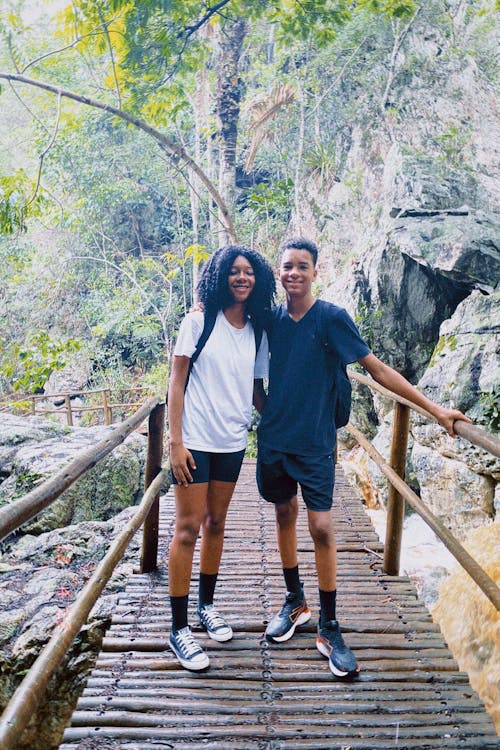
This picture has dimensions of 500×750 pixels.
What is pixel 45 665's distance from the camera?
1.42 meters

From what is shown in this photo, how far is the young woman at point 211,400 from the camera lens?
2.14m

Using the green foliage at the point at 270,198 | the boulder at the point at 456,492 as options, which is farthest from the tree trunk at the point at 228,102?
the boulder at the point at 456,492

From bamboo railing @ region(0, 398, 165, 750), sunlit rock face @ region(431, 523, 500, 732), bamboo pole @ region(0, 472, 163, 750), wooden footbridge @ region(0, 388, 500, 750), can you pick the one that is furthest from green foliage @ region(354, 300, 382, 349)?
bamboo pole @ region(0, 472, 163, 750)

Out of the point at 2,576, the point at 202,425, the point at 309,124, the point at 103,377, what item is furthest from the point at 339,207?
the point at 202,425

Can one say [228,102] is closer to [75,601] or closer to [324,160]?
[324,160]

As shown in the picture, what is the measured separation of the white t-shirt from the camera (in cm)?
214

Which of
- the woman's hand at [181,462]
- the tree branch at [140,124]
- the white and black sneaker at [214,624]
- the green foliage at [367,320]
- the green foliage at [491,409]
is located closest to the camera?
the woman's hand at [181,462]

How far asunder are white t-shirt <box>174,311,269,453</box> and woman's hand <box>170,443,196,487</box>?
0.15ft

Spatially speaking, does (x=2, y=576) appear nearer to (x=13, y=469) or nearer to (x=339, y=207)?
(x=13, y=469)

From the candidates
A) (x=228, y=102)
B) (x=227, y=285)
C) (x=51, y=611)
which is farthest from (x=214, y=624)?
(x=228, y=102)

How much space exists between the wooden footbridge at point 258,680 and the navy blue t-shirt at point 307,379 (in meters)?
0.62

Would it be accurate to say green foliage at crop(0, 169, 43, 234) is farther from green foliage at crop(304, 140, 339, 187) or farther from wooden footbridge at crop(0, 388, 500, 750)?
green foliage at crop(304, 140, 339, 187)

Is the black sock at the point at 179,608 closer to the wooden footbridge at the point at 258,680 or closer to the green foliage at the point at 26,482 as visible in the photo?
the wooden footbridge at the point at 258,680

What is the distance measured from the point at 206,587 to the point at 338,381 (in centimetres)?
104
